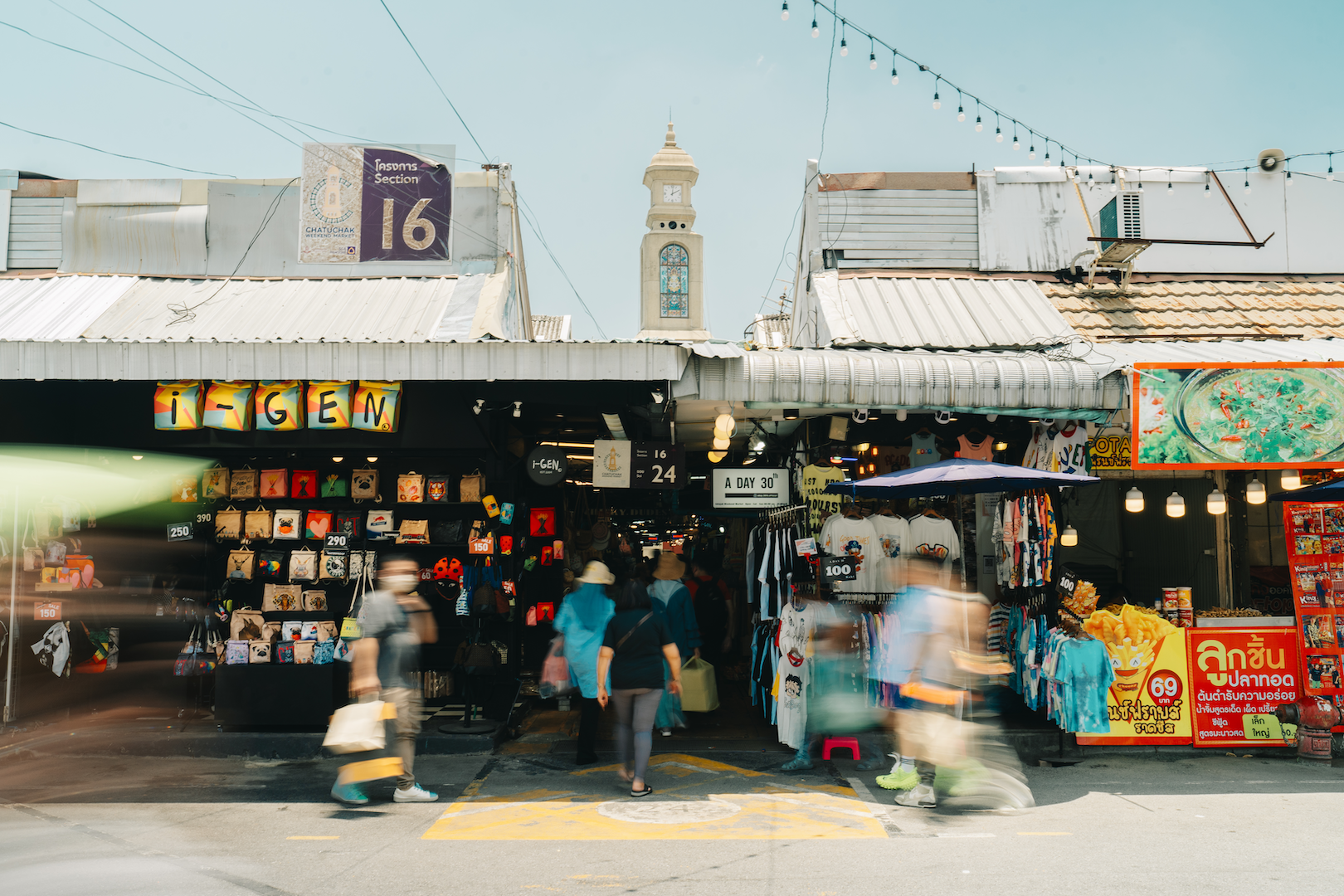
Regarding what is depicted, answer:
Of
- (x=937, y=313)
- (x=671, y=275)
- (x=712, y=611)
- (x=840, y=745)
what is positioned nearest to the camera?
(x=840, y=745)

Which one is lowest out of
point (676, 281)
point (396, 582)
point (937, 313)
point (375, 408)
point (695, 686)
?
point (695, 686)

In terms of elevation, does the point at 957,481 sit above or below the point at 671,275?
below

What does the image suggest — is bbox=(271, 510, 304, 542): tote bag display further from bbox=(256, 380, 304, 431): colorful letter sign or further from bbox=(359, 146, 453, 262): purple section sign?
bbox=(359, 146, 453, 262): purple section sign

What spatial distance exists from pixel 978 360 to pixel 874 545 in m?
2.08

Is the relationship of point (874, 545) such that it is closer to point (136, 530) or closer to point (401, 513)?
point (401, 513)

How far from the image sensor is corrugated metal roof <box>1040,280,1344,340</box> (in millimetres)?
10820

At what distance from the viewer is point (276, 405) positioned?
9.12m

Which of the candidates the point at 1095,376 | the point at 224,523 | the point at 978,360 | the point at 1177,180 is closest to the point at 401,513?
the point at 224,523

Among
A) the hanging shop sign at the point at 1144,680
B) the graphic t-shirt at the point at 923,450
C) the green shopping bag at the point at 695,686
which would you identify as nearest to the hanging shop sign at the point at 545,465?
the green shopping bag at the point at 695,686

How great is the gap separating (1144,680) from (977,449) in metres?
2.77

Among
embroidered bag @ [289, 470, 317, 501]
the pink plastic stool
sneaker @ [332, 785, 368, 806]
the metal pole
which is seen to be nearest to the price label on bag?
the pink plastic stool

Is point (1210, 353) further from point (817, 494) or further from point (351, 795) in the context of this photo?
point (351, 795)

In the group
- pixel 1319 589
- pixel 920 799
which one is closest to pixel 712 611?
pixel 920 799

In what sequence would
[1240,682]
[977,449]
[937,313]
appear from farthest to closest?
[937,313]
[977,449]
[1240,682]
